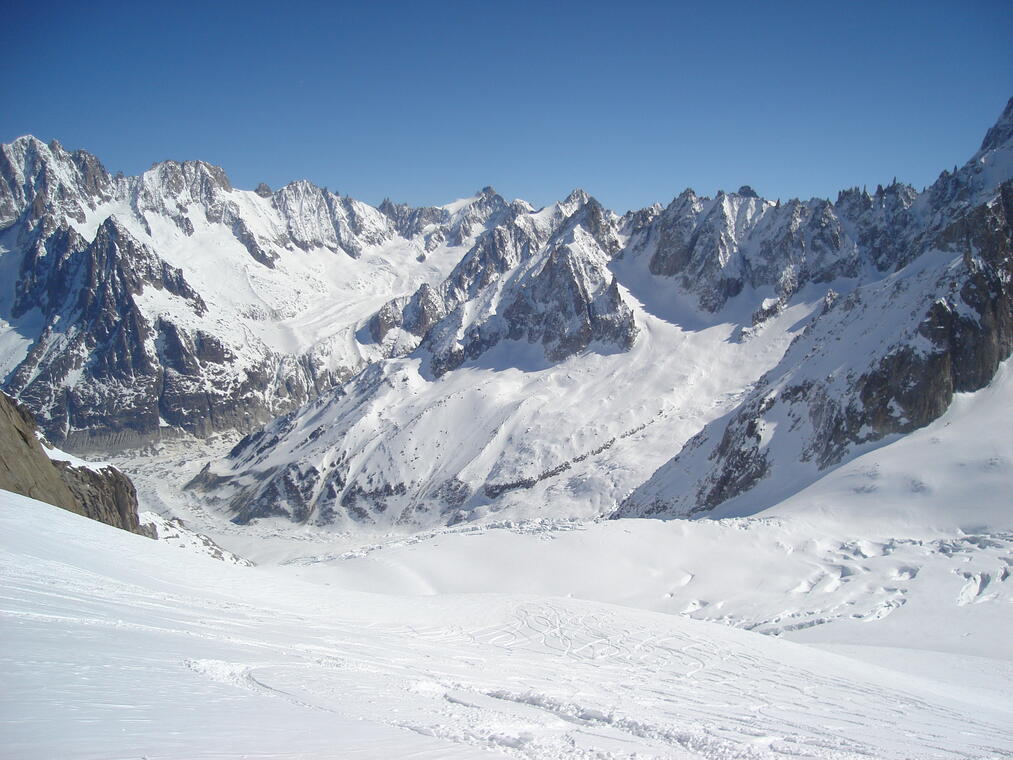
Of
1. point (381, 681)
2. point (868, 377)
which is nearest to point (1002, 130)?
point (868, 377)

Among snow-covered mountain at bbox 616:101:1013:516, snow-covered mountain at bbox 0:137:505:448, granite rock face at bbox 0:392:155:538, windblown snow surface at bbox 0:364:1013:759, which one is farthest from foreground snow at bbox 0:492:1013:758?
snow-covered mountain at bbox 0:137:505:448

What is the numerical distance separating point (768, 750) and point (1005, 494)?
107ft

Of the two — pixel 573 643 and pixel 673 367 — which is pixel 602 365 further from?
pixel 573 643

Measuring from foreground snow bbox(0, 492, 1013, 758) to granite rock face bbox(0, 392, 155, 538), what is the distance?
563 centimetres

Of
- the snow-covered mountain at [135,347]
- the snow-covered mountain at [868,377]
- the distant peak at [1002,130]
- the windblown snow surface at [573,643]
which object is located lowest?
the windblown snow surface at [573,643]

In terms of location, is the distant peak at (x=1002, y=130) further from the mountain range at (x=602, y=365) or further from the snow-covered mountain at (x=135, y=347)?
the snow-covered mountain at (x=135, y=347)

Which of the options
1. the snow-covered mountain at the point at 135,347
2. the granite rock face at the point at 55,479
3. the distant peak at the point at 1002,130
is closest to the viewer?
the granite rock face at the point at 55,479

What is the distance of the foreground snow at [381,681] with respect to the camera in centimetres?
761

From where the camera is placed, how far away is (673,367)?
311 feet

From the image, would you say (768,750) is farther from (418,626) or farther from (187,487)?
(187,487)

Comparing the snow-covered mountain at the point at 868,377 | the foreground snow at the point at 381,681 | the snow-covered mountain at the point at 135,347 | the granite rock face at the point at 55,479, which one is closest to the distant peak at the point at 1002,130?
the snow-covered mountain at the point at 868,377

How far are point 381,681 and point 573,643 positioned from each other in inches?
322

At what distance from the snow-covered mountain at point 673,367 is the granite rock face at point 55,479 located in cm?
3978

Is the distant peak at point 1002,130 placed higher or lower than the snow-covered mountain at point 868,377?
higher
